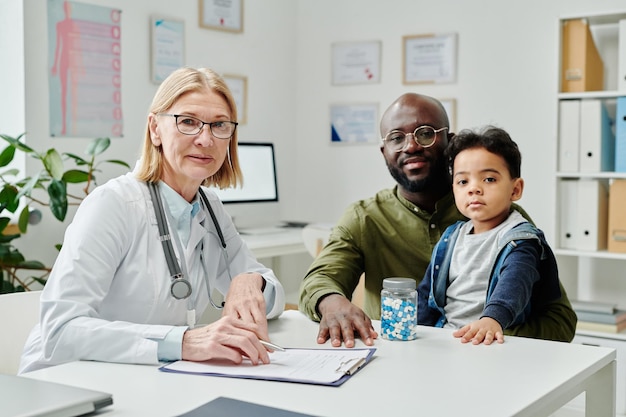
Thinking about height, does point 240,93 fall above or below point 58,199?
above

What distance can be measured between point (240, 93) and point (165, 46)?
609mm

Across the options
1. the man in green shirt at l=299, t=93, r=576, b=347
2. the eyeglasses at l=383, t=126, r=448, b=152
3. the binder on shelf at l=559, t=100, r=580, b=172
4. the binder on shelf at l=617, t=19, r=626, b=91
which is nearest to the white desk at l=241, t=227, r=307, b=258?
the binder on shelf at l=559, t=100, r=580, b=172

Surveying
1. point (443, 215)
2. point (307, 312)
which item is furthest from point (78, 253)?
point (443, 215)

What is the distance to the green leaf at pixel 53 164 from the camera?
3221 mm

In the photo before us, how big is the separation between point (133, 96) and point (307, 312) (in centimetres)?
230

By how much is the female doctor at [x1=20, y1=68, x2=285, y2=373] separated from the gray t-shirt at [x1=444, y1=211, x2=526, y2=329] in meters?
0.42

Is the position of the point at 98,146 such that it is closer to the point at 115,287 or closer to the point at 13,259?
the point at 13,259

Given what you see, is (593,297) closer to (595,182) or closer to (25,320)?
(595,182)

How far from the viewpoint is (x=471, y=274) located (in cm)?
188

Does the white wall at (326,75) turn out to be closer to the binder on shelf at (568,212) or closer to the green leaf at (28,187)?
the binder on shelf at (568,212)

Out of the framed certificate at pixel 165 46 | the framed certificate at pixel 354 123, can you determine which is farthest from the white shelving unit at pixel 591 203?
the framed certificate at pixel 165 46

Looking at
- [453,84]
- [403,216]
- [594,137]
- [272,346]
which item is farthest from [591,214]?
[272,346]

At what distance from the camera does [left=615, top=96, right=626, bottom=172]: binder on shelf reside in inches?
137

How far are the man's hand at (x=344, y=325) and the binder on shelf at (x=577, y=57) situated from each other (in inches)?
91.4
